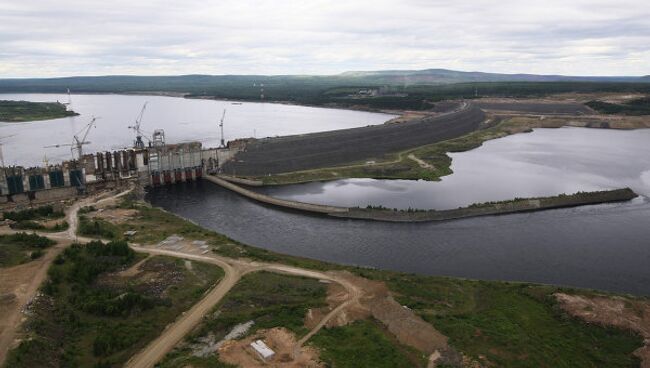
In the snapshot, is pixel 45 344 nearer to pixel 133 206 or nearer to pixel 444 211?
pixel 133 206

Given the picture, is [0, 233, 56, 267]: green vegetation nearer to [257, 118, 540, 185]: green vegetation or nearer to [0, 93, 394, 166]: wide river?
[257, 118, 540, 185]: green vegetation

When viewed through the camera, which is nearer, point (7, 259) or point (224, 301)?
point (224, 301)

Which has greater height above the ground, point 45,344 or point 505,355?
point 45,344

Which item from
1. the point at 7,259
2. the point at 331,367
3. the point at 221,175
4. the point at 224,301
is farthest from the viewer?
the point at 221,175

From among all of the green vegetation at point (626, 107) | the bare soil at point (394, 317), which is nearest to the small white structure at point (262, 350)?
the bare soil at point (394, 317)

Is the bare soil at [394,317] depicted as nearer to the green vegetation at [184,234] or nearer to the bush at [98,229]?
the green vegetation at [184,234]

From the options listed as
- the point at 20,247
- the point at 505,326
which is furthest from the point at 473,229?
the point at 20,247

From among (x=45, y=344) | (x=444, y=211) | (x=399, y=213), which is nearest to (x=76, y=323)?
(x=45, y=344)

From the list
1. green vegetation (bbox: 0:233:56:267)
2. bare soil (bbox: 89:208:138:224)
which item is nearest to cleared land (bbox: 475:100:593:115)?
bare soil (bbox: 89:208:138:224)
